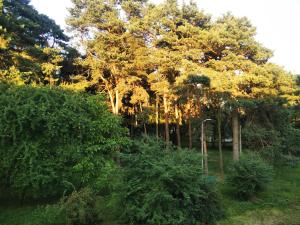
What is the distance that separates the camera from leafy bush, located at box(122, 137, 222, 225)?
10492mm

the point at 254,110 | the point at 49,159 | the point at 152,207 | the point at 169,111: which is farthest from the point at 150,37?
the point at 152,207

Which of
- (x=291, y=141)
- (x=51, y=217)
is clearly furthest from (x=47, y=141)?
(x=291, y=141)

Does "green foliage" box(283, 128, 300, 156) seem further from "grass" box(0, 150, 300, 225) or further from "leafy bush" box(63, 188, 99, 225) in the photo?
"leafy bush" box(63, 188, 99, 225)

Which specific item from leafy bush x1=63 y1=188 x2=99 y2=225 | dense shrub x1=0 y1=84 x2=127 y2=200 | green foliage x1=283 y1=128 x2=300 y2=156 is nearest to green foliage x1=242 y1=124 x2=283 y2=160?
green foliage x1=283 y1=128 x2=300 y2=156

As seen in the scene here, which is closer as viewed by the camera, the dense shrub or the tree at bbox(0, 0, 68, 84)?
the dense shrub

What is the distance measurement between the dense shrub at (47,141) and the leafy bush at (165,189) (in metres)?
2.24

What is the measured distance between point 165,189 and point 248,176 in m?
5.79

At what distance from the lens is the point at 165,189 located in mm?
10617

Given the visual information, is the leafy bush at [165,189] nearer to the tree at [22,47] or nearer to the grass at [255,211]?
the grass at [255,211]

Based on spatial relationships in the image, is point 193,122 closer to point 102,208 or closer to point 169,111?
point 169,111

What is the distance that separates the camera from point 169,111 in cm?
2547

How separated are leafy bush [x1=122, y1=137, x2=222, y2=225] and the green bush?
332 centimetres

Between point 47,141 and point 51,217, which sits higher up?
point 47,141

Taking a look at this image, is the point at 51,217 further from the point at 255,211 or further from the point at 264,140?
the point at 264,140
